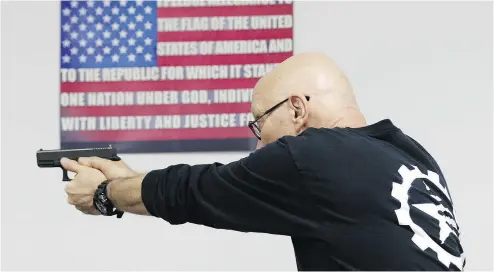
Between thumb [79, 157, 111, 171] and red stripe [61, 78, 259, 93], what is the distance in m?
0.87

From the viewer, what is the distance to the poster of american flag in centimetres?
207

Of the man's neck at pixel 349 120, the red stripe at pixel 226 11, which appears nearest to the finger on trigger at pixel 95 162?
the man's neck at pixel 349 120

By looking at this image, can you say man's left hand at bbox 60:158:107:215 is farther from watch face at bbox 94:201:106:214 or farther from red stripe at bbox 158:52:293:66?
red stripe at bbox 158:52:293:66

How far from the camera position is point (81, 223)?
210cm

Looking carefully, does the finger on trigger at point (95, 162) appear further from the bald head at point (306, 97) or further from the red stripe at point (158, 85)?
the red stripe at point (158, 85)

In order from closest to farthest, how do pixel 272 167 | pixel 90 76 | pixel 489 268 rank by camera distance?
1. pixel 272 167
2. pixel 489 268
3. pixel 90 76

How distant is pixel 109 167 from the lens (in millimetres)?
1189

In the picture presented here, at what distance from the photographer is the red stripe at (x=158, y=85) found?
81.7 inches

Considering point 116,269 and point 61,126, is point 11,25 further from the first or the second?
point 116,269

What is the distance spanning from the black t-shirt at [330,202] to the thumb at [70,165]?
23 centimetres

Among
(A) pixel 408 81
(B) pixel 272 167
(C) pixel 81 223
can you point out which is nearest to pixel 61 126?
(C) pixel 81 223

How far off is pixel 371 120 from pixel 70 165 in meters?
1.11

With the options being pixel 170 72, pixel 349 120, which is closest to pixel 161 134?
pixel 170 72

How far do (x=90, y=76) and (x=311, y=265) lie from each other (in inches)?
52.5
